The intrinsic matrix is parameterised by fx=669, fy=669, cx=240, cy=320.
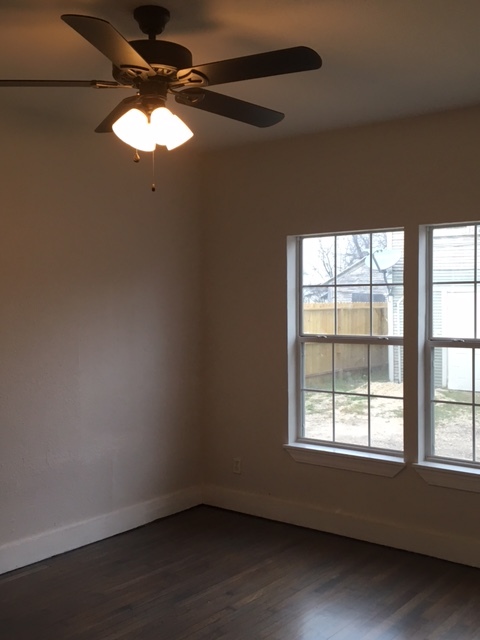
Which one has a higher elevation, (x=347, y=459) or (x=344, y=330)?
(x=344, y=330)

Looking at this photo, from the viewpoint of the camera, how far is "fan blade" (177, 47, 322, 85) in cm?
223

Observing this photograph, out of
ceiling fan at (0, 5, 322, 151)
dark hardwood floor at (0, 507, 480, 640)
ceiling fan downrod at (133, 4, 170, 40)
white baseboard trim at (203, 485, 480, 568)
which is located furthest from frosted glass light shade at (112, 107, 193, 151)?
white baseboard trim at (203, 485, 480, 568)

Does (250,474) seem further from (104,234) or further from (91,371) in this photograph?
(104,234)

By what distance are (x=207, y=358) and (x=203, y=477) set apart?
91 cm

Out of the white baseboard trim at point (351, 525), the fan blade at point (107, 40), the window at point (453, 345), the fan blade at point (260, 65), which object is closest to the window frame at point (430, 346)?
the window at point (453, 345)

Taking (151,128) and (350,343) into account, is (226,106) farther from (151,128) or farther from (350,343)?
(350,343)

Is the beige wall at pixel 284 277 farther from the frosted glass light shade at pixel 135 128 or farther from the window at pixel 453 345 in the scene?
the frosted glass light shade at pixel 135 128

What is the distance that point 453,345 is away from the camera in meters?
4.01

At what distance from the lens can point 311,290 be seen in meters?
4.65

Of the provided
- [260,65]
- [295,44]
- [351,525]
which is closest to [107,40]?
[260,65]

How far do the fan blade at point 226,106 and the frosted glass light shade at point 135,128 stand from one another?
0.19m

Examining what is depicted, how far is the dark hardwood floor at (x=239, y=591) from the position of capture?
10.3 ft

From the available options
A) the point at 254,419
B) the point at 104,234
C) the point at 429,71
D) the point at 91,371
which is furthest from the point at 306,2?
the point at 254,419

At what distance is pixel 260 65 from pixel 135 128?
54 cm
